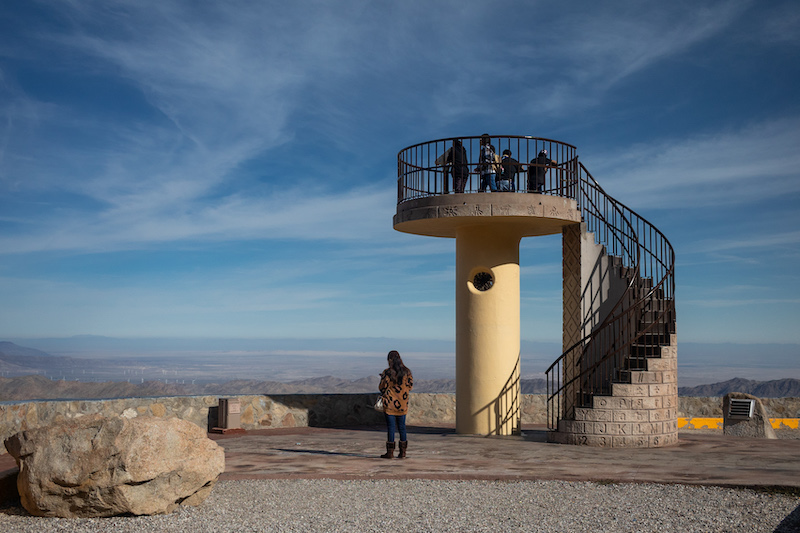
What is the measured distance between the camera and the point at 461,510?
25.0 ft

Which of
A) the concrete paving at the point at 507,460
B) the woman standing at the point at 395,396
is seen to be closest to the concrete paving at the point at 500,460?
the concrete paving at the point at 507,460

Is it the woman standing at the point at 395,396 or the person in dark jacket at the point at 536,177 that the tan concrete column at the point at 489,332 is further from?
the woman standing at the point at 395,396

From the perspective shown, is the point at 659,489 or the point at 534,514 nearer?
the point at 534,514

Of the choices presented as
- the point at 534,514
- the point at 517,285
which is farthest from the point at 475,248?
the point at 534,514

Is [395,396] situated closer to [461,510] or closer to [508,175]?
[461,510]

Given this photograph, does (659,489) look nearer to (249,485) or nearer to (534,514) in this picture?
(534,514)

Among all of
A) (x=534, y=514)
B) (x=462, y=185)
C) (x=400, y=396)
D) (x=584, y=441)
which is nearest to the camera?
(x=534, y=514)

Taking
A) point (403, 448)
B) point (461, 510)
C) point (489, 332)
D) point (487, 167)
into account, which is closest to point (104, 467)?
point (461, 510)

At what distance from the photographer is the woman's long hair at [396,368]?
37.5 feet

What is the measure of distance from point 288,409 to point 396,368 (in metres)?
5.54

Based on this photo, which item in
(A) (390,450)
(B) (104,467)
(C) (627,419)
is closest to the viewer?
(B) (104,467)

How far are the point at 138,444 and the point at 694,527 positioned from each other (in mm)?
5022

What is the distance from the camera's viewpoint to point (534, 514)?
294 inches

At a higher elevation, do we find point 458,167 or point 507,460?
point 458,167
